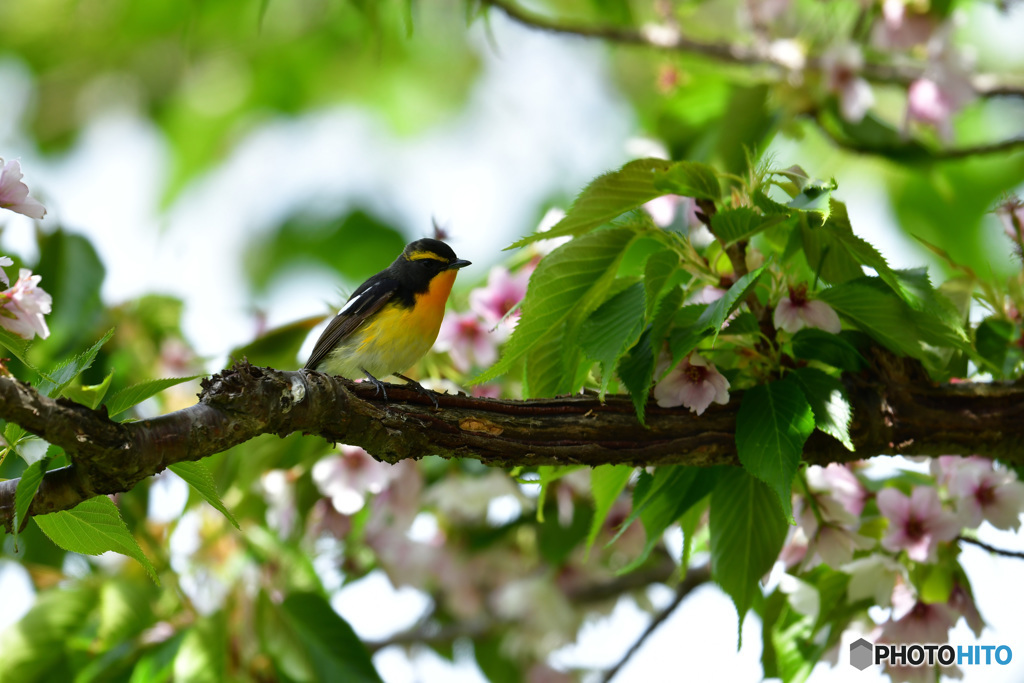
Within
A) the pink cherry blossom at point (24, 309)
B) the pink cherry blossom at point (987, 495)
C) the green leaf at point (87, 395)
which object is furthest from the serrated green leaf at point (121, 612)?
the pink cherry blossom at point (987, 495)

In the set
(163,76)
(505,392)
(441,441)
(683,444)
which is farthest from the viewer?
(163,76)

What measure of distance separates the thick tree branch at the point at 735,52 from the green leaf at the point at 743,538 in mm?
2853

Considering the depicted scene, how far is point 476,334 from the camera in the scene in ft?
15.6

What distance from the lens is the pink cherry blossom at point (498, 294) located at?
15.0 ft

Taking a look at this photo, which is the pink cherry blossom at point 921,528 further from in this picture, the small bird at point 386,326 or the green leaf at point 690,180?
the small bird at point 386,326

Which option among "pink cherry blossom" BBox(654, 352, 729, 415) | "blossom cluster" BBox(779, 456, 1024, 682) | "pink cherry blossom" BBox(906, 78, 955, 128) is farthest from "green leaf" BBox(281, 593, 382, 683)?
"pink cherry blossom" BBox(906, 78, 955, 128)

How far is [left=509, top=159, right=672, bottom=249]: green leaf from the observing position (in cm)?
261

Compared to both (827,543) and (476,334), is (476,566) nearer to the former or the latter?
(476,334)

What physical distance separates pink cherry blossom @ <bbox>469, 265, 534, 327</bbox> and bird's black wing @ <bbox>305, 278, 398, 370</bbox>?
429 millimetres

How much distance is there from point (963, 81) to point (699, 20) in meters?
5.79

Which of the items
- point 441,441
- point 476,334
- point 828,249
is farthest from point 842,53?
point 441,441

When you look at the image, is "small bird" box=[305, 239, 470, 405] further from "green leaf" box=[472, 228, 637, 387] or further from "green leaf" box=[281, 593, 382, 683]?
"green leaf" box=[472, 228, 637, 387]

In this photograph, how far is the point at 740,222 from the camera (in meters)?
2.53

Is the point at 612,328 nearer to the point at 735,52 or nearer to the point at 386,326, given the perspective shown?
the point at 386,326
